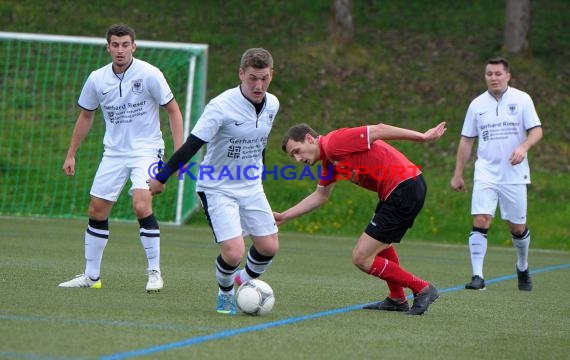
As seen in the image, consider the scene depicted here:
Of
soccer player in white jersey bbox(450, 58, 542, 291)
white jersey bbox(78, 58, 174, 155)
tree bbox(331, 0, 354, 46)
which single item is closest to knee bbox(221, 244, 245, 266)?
white jersey bbox(78, 58, 174, 155)

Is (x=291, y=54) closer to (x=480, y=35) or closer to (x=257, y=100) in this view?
(x=480, y=35)

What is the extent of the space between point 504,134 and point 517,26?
12.2 m

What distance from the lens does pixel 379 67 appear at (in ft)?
71.8

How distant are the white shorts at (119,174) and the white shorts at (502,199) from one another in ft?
10.6

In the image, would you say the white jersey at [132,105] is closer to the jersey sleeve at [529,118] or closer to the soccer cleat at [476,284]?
the soccer cleat at [476,284]

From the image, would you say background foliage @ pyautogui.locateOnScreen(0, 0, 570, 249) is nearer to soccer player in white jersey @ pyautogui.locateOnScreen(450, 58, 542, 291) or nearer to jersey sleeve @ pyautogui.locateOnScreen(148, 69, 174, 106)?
soccer player in white jersey @ pyautogui.locateOnScreen(450, 58, 542, 291)

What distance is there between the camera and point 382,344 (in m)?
5.70

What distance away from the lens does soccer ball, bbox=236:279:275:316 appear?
6.71 meters

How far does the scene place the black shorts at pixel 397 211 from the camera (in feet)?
23.8

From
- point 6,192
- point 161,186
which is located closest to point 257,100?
point 161,186

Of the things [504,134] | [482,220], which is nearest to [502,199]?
[482,220]

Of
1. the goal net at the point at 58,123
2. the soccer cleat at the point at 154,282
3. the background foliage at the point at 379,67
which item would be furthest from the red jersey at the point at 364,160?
the background foliage at the point at 379,67

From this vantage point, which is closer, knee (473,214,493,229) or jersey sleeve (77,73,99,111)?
jersey sleeve (77,73,99,111)

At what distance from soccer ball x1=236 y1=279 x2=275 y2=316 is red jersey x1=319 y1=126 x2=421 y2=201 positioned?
102 cm
